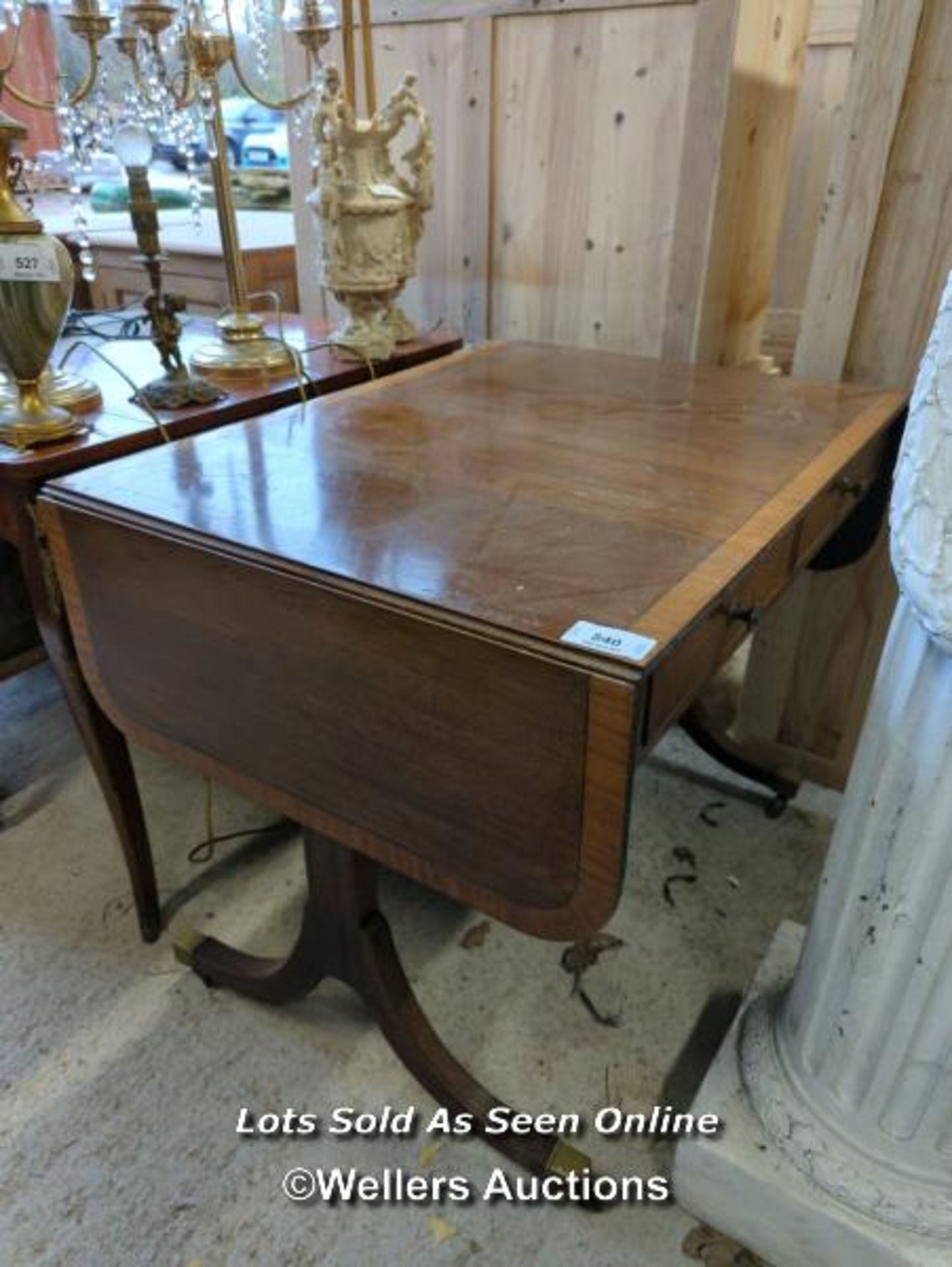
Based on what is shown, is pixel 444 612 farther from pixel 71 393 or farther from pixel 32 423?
pixel 71 393

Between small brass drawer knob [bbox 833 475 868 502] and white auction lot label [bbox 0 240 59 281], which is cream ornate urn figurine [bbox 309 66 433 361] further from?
small brass drawer knob [bbox 833 475 868 502]

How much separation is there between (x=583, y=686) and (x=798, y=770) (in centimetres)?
132

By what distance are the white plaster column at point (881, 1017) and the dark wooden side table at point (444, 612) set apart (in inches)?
6.4

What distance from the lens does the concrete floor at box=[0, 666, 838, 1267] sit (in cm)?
106

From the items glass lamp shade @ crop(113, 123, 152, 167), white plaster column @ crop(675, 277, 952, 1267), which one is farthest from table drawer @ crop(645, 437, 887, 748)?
glass lamp shade @ crop(113, 123, 152, 167)

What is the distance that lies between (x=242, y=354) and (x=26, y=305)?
1.34ft

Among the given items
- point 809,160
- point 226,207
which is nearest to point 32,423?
point 226,207

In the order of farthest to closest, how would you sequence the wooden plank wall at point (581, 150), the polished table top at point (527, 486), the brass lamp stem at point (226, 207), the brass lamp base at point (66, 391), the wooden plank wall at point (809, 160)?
1. the wooden plank wall at point (809, 160)
2. the wooden plank wall at point (581, 150)
3. the brass lamp stem at point (226, 207)
4. the brass lamp base at point (66, 391)
5. the polished table top at point (527, 486)

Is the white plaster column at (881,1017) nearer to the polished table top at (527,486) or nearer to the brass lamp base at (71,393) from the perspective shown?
the polished table top at (527,486)

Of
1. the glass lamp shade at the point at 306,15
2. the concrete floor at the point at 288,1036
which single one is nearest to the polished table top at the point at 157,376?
the glass lamp shade at the point at 306,15

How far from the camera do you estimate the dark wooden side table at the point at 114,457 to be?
3.52 feet

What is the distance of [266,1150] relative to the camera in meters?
1.15

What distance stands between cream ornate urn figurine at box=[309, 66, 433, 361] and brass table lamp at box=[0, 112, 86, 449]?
455mm

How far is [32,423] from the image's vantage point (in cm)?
110
